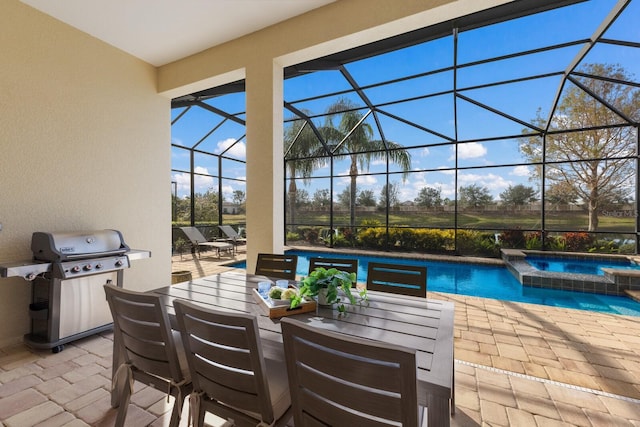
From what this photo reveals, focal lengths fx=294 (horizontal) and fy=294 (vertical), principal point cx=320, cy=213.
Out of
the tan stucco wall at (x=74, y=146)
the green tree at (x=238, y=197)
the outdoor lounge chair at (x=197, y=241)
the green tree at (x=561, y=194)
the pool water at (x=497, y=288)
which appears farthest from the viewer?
the green tree at (x=238, y=197)

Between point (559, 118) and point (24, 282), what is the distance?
406 inches

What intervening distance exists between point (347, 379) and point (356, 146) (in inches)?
355

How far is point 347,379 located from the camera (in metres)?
0.92

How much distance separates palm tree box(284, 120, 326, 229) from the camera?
9.81 m

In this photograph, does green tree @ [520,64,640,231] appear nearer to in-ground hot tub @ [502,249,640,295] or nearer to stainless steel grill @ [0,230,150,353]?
in-ground hot tub @ [502,249,640,295]

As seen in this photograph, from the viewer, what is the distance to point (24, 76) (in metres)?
2.82

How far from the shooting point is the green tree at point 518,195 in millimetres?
8183

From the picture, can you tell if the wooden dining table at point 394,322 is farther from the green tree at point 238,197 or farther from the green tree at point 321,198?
the green tree at point 238,197

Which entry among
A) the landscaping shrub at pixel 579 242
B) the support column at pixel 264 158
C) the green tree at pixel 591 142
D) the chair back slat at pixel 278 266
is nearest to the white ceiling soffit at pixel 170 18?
the support column at pixel 264 158

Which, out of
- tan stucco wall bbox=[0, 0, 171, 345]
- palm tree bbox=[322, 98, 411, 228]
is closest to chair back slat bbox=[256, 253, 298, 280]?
tan stucco wall bbox=[0, 0, 171, 345]

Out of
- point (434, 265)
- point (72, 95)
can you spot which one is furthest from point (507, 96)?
point (72, 95)

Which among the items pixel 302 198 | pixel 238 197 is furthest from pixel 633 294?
pixel 238 197

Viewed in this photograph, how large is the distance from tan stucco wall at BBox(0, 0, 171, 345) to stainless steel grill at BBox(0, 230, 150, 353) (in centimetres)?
35

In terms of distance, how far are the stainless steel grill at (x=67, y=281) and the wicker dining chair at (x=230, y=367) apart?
Result: 207 cm
